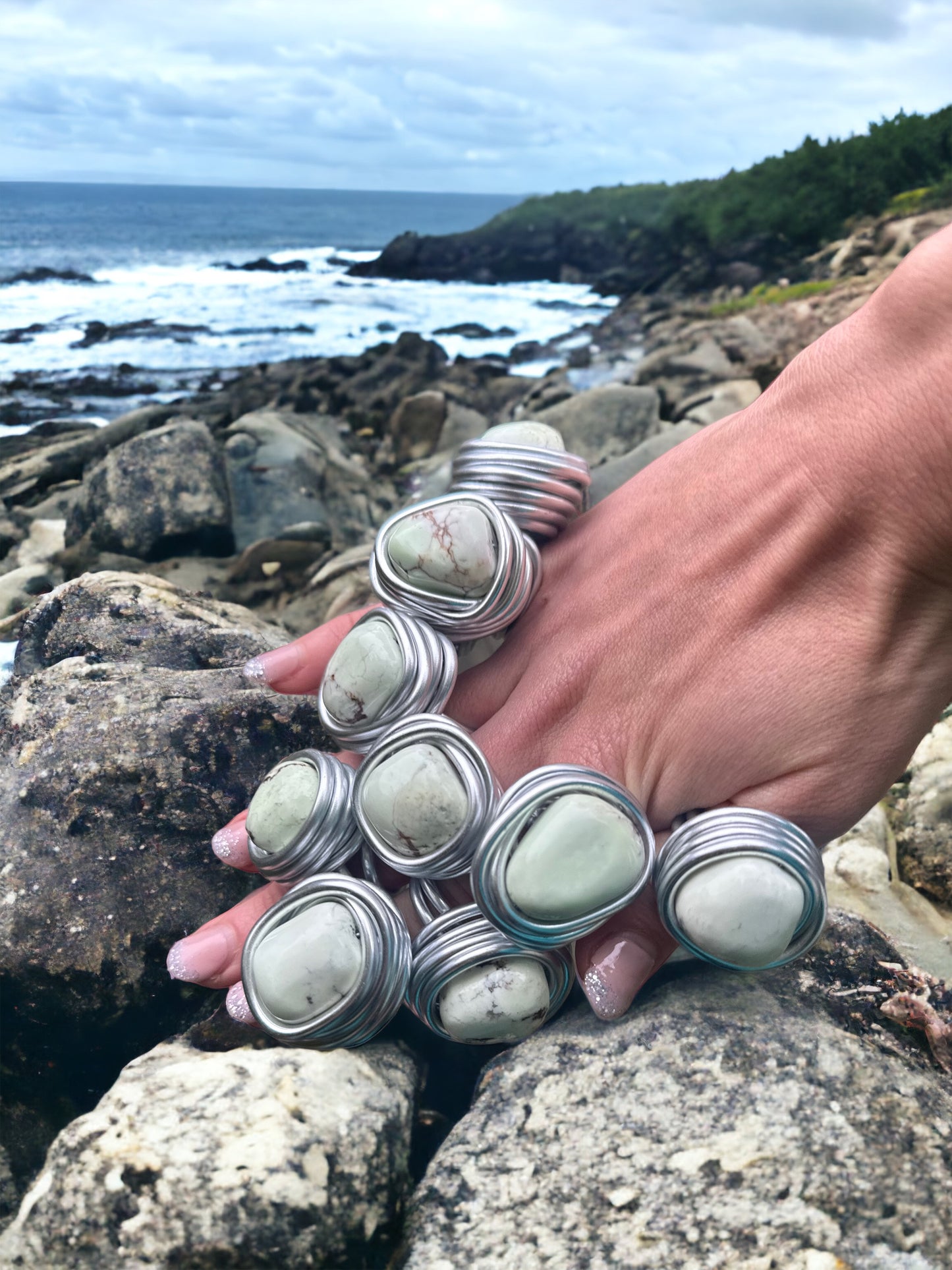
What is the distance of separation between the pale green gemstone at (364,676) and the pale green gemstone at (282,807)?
114 mm

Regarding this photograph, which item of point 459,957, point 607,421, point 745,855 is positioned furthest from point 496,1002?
point 607,421

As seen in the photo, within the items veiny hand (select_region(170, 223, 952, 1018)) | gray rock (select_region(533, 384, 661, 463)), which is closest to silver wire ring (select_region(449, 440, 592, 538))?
veiny hand (select_region(170, 223, 952, 1018))

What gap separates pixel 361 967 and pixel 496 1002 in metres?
0.20

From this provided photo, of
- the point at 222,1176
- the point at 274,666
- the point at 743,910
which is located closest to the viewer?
the point at 222,1176

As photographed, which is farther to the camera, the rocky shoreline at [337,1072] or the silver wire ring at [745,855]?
the silver wire ring at [745,855]

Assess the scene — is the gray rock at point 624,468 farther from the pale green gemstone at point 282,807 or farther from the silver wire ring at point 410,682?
the pale green gemstone at point 282,807

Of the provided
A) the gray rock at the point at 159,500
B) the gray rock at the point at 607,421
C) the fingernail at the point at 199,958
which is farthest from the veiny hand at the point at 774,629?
the gray rock at the point at 607,421

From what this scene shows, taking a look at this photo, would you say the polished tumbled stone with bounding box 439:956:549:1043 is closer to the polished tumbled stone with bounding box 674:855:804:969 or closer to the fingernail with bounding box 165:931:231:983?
the polished tumbled stone with bounding box 674:855:804:969

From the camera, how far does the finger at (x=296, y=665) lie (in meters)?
1.64

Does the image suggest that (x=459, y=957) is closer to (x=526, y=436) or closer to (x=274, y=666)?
(x=274, y=666)

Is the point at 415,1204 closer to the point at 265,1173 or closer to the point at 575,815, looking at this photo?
the point at 265,1173

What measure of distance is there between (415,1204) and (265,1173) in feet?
0.65

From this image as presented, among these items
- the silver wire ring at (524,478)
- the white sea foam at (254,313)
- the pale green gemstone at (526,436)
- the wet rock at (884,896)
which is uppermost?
the white sea foam at (254,313)

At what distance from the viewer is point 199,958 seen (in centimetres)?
139
